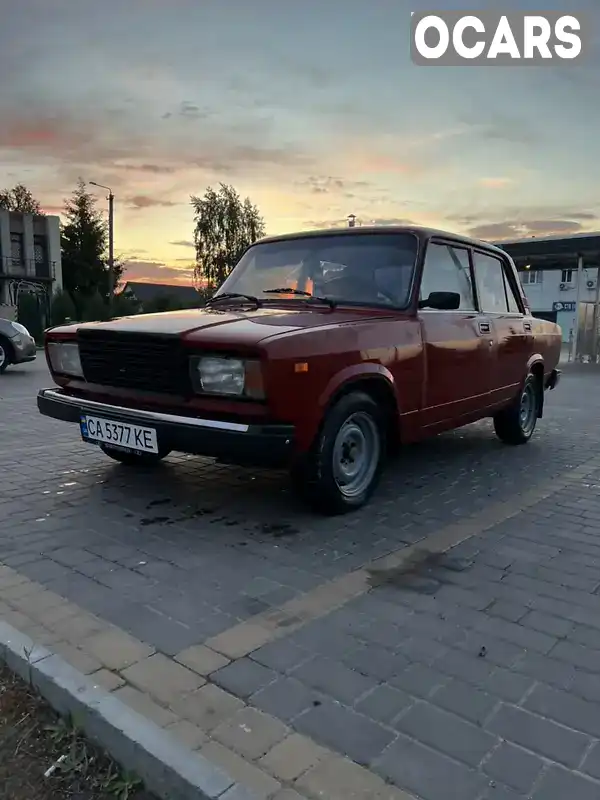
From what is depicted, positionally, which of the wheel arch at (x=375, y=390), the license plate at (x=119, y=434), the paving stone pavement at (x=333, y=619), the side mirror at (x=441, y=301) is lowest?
the paving stone pavement at (x=333, y=619)

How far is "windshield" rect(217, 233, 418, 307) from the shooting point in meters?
4.81

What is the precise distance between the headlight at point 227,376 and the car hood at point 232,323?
0.13 m

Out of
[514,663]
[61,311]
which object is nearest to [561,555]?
[514,663]

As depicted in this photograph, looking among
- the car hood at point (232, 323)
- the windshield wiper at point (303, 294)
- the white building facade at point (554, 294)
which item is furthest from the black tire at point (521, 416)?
the white building facade at point (554, 294)

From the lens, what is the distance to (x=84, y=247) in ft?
156

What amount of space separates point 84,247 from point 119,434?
47.4 meters

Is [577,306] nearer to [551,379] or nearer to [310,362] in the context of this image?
[551,379]

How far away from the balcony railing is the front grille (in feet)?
131

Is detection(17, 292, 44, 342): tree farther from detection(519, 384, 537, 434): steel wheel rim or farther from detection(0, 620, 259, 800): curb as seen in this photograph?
detection(0, 620, 259, 800): curb

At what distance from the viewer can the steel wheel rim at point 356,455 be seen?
4223mm

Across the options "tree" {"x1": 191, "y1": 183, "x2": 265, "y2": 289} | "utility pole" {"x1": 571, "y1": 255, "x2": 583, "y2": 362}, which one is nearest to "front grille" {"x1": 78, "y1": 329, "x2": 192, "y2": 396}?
"utility pole" {"x1": 571, "y1": 255, "x2": 583, "y2": 362}

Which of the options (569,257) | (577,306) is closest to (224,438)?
(577,306)

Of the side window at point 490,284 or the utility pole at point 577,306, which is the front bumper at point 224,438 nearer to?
the side window at point 490,284

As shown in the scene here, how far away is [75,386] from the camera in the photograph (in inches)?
181
